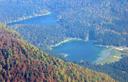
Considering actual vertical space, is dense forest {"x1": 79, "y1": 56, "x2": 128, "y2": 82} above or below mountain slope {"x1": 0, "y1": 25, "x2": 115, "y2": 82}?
below

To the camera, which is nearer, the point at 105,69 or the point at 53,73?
the point at 53,73

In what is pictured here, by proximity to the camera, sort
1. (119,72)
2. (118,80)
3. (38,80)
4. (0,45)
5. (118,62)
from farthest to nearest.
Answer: (118,62)
(119,72)
(118,80)
(0,45)
(38,80)

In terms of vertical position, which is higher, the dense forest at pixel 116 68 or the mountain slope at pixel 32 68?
the mountain slope at pixel 32 68

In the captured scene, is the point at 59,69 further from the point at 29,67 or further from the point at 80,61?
the point at 80,61

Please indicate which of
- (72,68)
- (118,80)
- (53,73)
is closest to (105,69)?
(118,80)

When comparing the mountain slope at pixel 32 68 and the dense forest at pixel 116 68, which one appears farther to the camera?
the dense forest at pixel 116 68

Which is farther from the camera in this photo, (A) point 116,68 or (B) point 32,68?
(A) point 116,68

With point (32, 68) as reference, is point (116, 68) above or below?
below

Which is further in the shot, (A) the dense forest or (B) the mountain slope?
(A) the dense forest
